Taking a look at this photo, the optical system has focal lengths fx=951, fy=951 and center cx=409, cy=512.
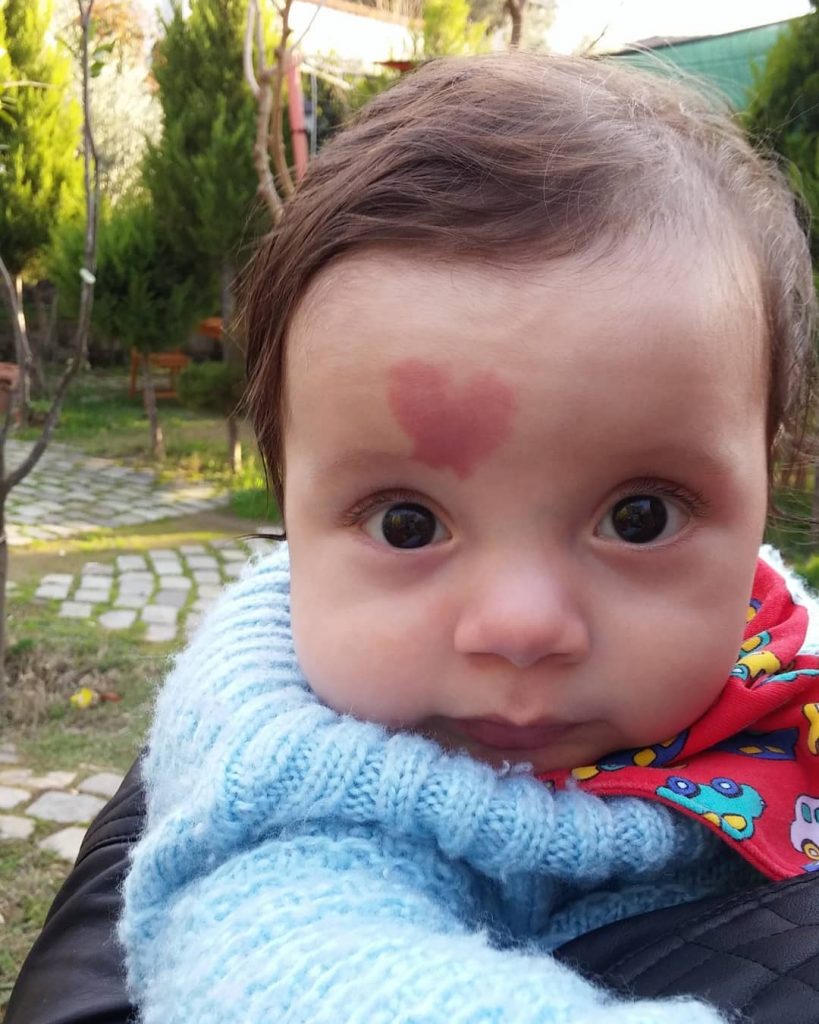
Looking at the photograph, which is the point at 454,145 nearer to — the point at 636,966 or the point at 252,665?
the point at 252,665

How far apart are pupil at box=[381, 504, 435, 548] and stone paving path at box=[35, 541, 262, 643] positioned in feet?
13.0

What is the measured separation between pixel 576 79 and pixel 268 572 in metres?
0.81

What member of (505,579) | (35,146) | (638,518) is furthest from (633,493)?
(35,146)

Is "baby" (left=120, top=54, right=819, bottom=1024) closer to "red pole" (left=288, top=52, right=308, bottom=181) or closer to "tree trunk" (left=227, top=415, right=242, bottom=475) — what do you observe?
"red pole" (left=288, top=52, right=308, bottom=181)

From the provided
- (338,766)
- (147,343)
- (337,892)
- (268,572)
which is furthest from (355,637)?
(147,343)

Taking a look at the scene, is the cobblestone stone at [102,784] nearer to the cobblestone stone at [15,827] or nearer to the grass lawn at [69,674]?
the grass lawn at [69,674]

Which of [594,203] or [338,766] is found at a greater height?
[594,203]

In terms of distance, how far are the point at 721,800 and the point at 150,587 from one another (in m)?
5.14

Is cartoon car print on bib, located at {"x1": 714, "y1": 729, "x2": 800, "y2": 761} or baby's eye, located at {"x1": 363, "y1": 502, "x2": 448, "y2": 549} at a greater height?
baby's eye, located at {"x1": 363, "y1": 502, "x2": 448, "y2": 549}

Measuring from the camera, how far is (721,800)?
98 centimetres

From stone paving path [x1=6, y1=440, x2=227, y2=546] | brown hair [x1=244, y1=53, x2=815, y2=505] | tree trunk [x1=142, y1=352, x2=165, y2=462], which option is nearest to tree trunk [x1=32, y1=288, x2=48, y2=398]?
stone paving path [x1=6, y1=440, x2=227, y2=546]

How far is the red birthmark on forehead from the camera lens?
2.99 feet

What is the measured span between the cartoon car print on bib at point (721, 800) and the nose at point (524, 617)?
0.60ft

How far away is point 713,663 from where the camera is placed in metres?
0.99
